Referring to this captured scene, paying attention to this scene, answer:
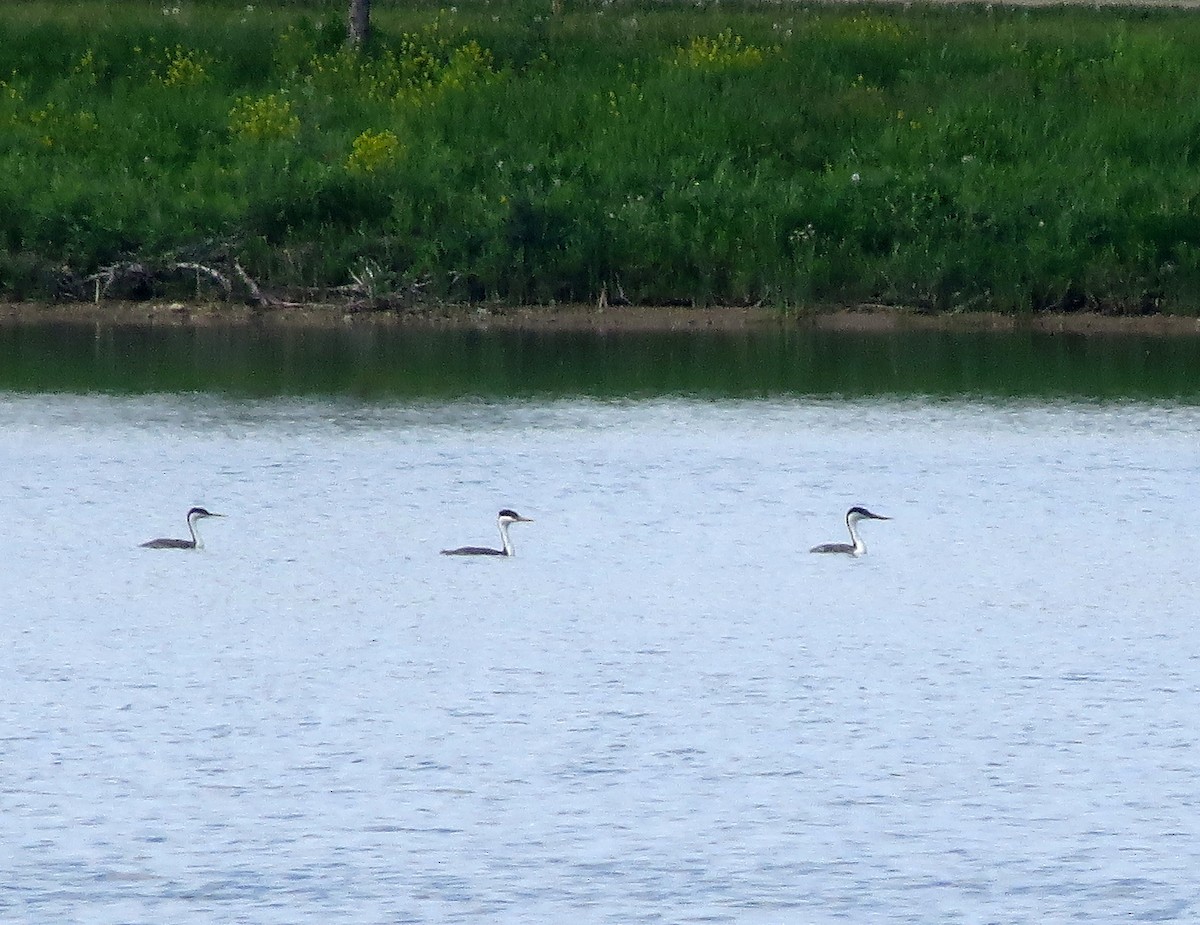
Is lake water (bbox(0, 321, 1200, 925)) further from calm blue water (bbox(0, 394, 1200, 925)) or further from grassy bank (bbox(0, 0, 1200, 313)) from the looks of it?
grassy bank (bbox(0, 0, 1200, 313))

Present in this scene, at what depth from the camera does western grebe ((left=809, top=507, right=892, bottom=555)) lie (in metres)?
22.9

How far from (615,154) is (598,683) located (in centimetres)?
2453

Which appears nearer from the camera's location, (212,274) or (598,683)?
(598,683)

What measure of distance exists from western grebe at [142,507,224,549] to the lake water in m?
0.18

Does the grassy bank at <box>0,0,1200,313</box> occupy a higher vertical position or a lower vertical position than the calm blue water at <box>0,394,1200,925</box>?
higher

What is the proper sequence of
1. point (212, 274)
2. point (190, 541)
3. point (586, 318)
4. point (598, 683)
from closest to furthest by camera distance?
point (598, 683) < point (190, 541) < point (586, 318) < point (212, 274)

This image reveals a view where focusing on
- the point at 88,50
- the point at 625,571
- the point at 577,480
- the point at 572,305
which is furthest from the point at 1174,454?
the point at 88,50

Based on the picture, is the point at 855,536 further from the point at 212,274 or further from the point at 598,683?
the point at 212,274

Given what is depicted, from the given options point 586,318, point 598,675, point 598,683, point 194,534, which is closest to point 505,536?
point 194,534

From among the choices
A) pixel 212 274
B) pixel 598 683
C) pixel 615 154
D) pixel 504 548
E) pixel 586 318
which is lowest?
pixel 598 683

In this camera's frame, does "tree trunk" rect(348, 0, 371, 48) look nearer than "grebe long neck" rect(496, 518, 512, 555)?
No

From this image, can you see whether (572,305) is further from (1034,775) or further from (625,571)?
(1034,775)

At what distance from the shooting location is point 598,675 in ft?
59.6

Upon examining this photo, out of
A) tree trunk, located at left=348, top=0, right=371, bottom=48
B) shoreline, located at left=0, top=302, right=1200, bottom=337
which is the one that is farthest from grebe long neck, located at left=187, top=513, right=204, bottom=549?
tree trunk, located at left=348, top=0, right=371, bottom=48
